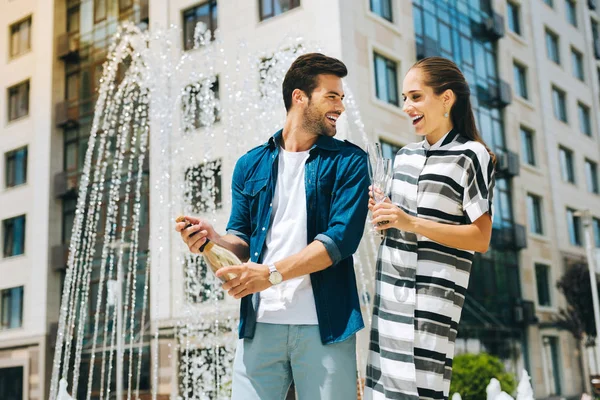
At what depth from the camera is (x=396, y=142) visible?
61.4 feet

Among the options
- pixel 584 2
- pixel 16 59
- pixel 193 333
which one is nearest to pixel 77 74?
pixel 16 59

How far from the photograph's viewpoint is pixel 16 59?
87.2 ft

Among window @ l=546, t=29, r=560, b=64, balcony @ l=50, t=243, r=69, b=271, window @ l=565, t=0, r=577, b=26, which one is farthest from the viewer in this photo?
window @ l=565, t=0, r=577, b=26

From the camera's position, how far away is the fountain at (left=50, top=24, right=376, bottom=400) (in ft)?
57.2

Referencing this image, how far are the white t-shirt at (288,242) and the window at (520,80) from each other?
24953 millimetres

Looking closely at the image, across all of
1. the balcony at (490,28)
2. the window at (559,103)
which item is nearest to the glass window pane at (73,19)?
the balcony at (490,28)

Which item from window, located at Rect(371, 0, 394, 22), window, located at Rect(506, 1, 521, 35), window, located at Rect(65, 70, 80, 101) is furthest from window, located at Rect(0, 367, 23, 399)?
window, located at Rect(506, 1, 521, 35)

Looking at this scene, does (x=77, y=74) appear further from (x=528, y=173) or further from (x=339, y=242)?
(x=339, y=242)

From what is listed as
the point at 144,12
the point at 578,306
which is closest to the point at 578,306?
the point at 578,306

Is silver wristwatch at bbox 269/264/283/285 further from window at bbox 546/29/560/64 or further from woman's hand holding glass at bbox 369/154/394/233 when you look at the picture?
window at bbox 546/29/560/64

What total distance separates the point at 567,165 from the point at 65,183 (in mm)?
17786

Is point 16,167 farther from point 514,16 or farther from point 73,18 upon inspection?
point 514,16

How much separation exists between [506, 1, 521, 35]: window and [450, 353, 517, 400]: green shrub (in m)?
15.2

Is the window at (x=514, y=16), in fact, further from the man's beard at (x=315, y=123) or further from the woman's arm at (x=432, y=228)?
the woman's arm at (x=432, y=228)
